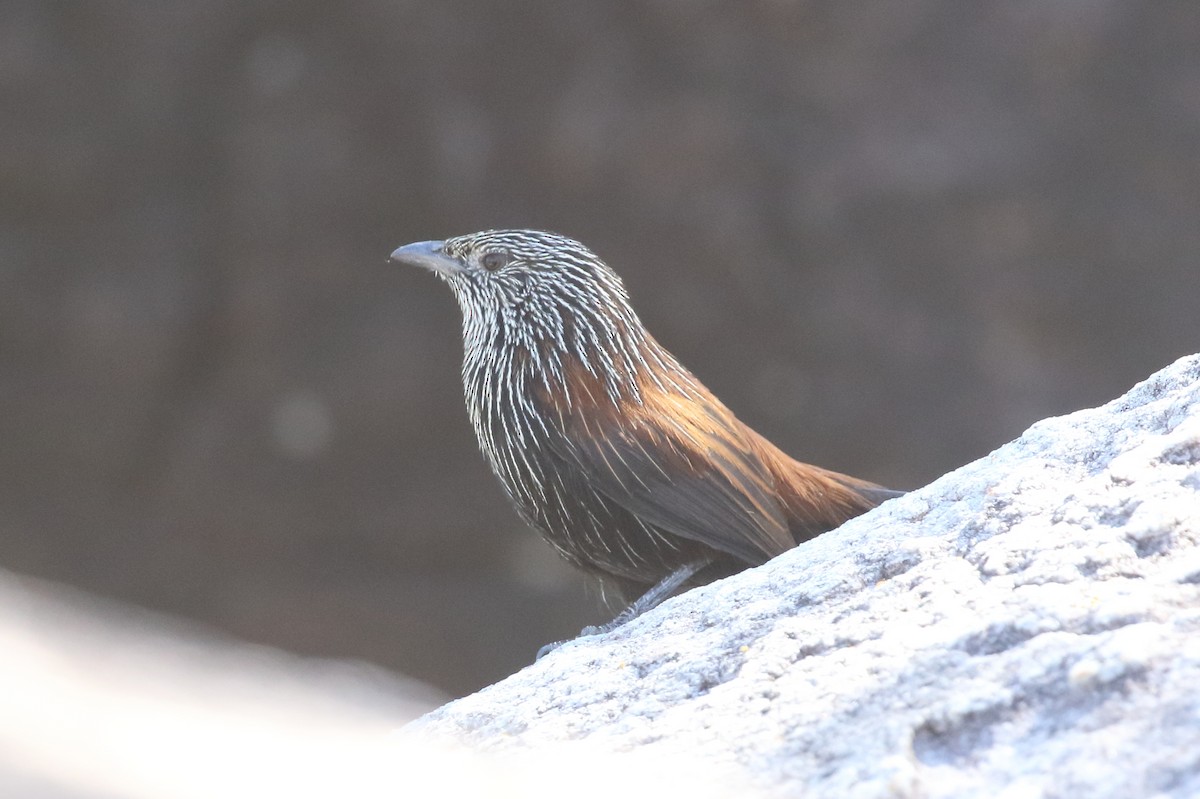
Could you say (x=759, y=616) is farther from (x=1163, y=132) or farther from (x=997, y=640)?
(x=1163, y=132)

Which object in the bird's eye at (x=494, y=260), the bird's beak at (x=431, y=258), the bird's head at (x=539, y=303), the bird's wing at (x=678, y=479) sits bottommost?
the bird's wing at (x=678, y=479)

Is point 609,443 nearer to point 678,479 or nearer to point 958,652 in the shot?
point 678,479

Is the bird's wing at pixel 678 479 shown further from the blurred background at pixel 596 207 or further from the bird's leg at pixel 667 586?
the blurred background at pixel 596 207

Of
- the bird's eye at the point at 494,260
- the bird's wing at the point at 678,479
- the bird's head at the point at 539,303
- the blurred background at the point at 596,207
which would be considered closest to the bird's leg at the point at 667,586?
the bird's wing at the point at 678,479

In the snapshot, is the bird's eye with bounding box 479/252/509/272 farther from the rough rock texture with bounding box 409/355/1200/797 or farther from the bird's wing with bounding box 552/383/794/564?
the rough rock texture with bounding box 409/355/1200/797

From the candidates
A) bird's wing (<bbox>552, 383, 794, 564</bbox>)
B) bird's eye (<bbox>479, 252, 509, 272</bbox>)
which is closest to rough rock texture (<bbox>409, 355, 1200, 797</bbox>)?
bird's wing (<bbox>552, 383, 794, 564</bbox>)

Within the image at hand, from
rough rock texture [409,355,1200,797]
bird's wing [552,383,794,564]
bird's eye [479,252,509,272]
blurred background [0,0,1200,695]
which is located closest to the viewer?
rough rock texture [409,355,1200,797]

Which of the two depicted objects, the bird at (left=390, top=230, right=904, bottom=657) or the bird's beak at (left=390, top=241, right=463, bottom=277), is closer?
the bird at (left=390, top=230, right=904, bottom=657)
